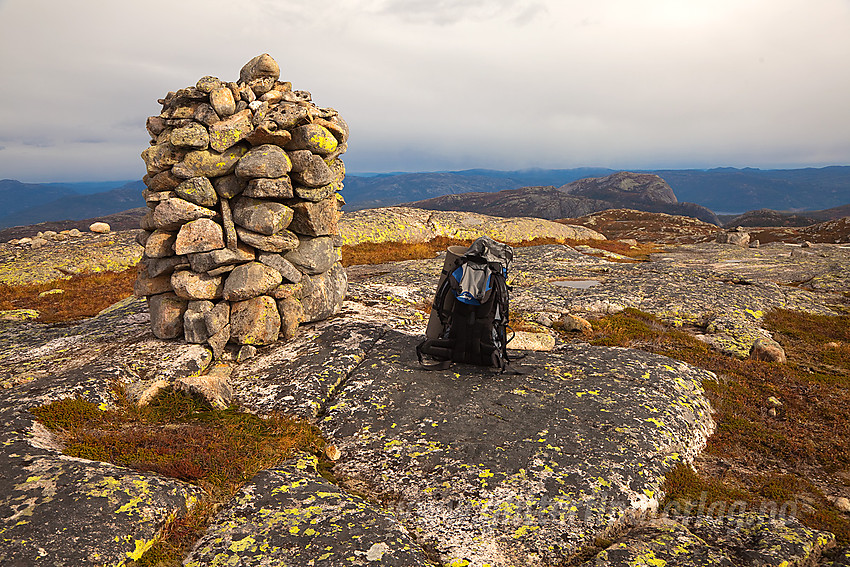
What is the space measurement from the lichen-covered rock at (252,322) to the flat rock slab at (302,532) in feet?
21.2

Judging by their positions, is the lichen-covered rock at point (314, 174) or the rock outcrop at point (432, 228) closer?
the lichen-covered rock at point (314, 174)

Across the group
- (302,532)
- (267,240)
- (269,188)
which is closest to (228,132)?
(269,188)

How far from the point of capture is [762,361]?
1482cm

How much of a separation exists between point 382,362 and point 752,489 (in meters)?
8.98

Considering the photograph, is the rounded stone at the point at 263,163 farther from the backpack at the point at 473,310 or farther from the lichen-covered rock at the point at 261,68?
the backpack at the point at 473,310

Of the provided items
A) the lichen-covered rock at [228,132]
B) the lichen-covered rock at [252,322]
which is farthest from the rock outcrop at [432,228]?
the lichen-covered rock at [252,322]

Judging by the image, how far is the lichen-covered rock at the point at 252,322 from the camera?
13641mm

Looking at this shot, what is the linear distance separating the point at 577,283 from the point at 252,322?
18.2 m

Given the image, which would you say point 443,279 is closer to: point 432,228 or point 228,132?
point 228,132

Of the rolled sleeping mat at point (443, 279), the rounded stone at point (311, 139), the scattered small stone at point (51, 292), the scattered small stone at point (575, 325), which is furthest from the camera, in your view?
the scattered small stone at point (51, 292)

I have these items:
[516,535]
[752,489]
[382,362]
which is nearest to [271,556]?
[516,535]

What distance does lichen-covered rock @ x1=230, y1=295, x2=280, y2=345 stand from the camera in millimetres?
13641

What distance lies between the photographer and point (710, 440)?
33.7 ft

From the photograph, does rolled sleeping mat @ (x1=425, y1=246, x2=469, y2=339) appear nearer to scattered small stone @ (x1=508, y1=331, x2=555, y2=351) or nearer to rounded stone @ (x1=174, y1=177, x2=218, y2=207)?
scattered small stone @ (x1=508, y1=331, x2=555, y2=351)
